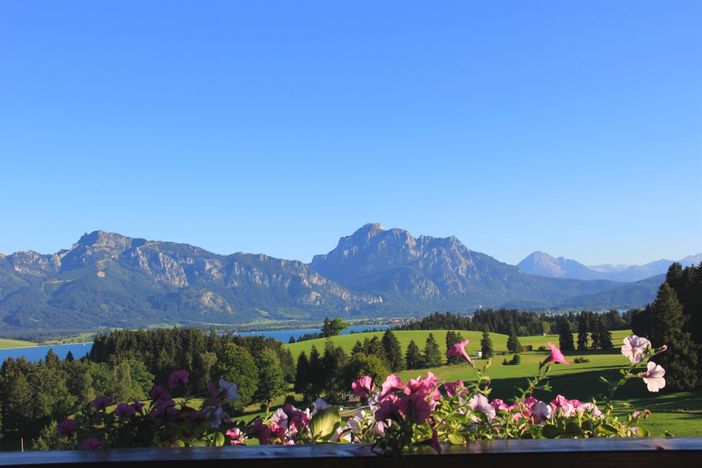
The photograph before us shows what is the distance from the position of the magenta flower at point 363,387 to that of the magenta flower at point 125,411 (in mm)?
787

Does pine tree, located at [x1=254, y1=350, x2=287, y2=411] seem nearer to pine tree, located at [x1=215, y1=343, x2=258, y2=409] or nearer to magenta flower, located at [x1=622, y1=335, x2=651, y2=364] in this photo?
pine tree, located at [x1=215, y1=343, x2=258, y2=409]

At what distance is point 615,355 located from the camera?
181 feet

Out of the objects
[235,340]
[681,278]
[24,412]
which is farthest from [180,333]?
[681,278]

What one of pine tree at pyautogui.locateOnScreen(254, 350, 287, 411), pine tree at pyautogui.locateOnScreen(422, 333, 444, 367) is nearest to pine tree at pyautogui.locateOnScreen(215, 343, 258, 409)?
pine tree at pyautogui.locateOnScreen(254, 350, 287, 411)

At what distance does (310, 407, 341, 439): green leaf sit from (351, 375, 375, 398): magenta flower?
320mm

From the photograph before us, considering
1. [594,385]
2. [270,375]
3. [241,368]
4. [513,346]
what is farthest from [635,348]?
[513,346]

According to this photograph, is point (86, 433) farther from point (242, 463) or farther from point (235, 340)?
point (235, 340)

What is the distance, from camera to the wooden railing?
150cm

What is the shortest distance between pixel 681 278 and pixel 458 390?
1511 inches

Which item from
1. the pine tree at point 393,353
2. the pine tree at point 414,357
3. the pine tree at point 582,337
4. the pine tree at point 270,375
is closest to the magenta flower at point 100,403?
the pine tree at point 270,375

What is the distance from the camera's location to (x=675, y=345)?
29.2 metres

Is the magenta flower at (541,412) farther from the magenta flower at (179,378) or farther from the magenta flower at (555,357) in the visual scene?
the magenta flower at (179,378)

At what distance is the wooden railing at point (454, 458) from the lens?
4.91 feet

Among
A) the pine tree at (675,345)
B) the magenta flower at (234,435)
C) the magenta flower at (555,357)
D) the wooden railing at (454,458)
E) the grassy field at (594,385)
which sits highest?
the magenta flower at (555,357)
